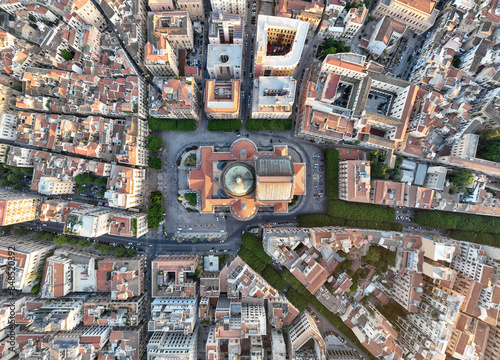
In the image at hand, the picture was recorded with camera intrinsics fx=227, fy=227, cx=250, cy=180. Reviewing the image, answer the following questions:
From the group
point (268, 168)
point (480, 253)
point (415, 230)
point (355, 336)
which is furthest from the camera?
point (415, 230)

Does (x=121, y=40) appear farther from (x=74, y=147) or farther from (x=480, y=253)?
(x=480, y=253)

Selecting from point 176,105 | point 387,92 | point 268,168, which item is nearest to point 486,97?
point 387,92

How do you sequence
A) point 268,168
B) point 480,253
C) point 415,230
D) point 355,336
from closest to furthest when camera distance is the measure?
point 268,168 → point 480,253 → point 355,336 → point 415,230

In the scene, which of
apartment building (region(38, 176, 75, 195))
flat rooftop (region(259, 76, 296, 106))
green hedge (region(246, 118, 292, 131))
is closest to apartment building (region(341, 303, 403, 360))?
green hedge (region(246, 118, 292, 131))

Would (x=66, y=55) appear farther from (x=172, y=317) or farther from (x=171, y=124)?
(x=172, y=317)

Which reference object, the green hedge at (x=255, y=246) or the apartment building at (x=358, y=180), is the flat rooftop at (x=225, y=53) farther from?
the green hedge at (x=255, y=246)

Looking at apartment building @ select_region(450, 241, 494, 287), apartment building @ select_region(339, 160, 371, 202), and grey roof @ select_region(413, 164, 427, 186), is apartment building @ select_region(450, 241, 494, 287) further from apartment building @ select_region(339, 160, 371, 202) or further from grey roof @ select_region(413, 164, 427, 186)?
apartment building @ select_region(339, 160, 371, 202)
